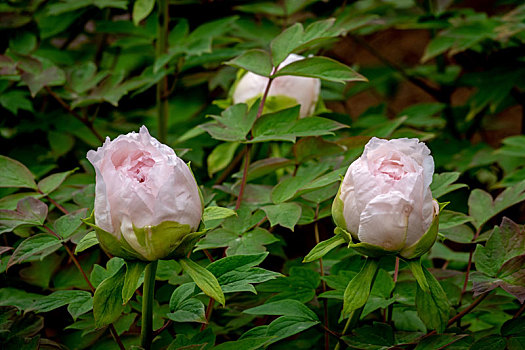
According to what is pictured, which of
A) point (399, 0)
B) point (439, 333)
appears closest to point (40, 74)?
point (439, 333)

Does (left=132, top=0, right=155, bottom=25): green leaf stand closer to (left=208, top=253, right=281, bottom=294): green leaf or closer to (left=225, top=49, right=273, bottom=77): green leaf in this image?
(left=225, top=49, right=273, bottom=77): green leaf

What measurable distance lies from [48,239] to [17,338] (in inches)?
4.2

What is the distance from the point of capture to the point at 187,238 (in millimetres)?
488

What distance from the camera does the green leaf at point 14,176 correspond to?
2.39ft

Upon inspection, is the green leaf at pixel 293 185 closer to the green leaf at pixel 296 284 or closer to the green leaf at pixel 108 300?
the green leaf at pixel 296 284

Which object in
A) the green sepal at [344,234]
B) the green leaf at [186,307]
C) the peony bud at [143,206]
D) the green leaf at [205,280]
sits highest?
the peony bud at [143,206]

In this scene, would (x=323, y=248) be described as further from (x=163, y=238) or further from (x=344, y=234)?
(x=163, y=238)

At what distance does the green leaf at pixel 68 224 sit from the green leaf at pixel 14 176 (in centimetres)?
11

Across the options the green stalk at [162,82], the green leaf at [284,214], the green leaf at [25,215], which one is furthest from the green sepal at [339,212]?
the green stalk at [162,82]

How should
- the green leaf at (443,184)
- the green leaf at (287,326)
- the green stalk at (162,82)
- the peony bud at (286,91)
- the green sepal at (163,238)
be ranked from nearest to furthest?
the green sepal at (163,238) → the green leaf at (287,326) → the green leaf at (443,184) → the peony bud at (286,91) → the green stalk at (162,82)

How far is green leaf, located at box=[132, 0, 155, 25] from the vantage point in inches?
38.8

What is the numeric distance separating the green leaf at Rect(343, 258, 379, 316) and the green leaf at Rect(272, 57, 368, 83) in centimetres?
31

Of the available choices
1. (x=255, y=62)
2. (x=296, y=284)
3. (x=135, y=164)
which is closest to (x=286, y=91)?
(x=255, y=62)

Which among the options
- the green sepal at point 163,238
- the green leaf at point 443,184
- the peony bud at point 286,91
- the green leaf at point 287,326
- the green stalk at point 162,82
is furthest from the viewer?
the green stalk at point 162,82
